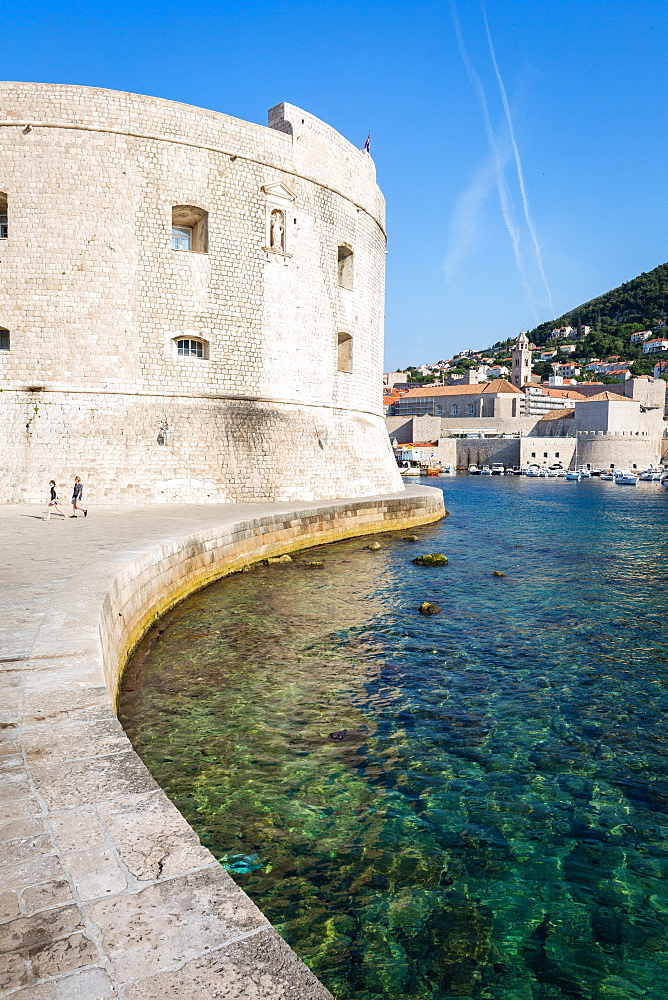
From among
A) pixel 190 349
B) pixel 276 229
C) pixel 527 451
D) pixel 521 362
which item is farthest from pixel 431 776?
pixel 521 362

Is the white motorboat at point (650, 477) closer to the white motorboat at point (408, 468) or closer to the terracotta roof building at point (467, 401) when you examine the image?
the white motorboat at point (408, 468)

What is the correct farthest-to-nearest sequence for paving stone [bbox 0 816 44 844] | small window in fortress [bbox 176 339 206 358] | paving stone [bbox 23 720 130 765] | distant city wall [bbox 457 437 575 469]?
distant city wall [bbox 457 437 575 469], small window in fortress [bbox 176 339 206 358], paving stone [bbox 23 720 130 765], paving stone [bbox 0 816 44 844]

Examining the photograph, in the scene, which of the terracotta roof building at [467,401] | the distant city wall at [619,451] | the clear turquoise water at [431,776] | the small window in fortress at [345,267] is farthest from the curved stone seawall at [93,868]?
the terracotta roof building at [467,401]

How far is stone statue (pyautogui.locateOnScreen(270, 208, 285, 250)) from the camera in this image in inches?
611

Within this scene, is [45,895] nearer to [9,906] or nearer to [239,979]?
[9,906]

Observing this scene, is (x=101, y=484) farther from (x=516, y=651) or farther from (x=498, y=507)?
(x=498, y=507)

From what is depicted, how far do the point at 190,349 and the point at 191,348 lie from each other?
40 millimetres

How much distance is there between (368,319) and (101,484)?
31.4 ft

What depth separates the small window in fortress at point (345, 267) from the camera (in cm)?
1802

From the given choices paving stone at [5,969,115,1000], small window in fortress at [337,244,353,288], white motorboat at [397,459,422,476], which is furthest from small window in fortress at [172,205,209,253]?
white motorboat at [397,459,422,476]

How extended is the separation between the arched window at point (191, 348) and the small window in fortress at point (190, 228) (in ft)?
6.52

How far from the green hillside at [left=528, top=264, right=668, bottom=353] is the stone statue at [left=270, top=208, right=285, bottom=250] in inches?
5101

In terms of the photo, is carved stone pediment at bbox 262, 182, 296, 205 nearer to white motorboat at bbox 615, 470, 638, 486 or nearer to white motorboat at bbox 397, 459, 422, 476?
white motorboat at bbox 397, 459, 422, 476

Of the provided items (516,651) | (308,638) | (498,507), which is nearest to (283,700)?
(308,638)
